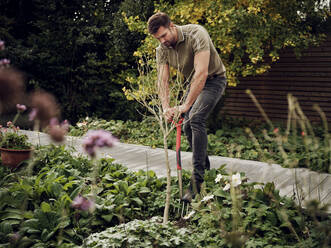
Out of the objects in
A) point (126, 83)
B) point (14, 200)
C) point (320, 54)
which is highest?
point (320, 54)

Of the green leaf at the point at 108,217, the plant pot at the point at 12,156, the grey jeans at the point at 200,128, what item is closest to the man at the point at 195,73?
the grey jeans at the point at 200,128

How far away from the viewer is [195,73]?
8.59 feet

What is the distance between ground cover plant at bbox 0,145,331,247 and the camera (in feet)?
5.85

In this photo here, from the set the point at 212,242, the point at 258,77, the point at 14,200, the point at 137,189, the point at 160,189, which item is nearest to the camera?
the point at 212,242

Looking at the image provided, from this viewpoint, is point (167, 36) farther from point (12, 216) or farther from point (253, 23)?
point (253, 23)

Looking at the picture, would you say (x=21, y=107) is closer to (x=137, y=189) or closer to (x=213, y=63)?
(x=137, y=189)

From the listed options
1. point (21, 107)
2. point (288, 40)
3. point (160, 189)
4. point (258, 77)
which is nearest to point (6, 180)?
point (160, 189)

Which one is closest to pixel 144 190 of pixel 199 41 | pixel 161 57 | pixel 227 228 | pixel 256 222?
pixel 227 228

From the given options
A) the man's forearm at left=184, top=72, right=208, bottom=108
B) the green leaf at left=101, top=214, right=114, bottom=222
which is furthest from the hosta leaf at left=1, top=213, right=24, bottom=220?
the man's forearm at left=184, top=72, right=208, bottom=108

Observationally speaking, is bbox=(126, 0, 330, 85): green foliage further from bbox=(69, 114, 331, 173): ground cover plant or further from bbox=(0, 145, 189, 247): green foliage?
bbox=(0, 145, 189, 247): green foliage

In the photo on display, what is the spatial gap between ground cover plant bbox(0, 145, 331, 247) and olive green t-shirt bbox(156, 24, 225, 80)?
1.09 meters

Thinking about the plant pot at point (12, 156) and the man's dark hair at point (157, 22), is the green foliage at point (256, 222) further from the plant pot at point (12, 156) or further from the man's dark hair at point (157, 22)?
the plant pot at point (12, 156)

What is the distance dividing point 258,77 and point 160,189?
19.6ft

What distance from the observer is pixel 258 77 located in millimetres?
7922
